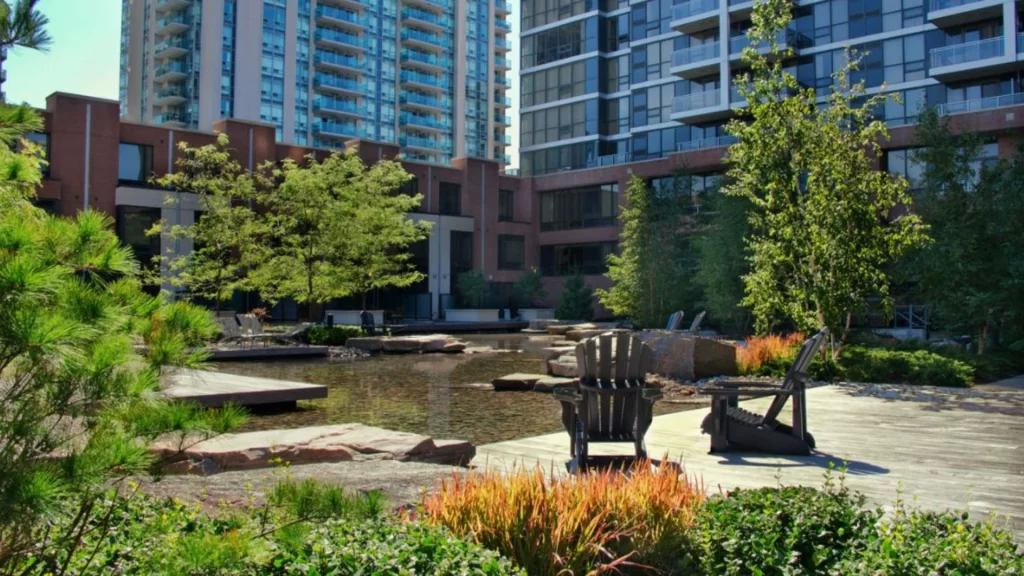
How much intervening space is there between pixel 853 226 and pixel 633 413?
10385 millimetres

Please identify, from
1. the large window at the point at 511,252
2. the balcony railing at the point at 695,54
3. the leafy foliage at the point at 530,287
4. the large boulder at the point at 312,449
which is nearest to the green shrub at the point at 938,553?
the large boulder at the point at 312,449

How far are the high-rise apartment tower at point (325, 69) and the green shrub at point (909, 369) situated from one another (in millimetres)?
70192

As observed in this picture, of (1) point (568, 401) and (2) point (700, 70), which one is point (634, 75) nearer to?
(2) point (700, 70)

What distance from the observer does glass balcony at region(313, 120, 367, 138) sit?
82.9 metres

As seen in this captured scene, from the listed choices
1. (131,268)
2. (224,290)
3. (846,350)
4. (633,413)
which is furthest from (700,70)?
(131,268)

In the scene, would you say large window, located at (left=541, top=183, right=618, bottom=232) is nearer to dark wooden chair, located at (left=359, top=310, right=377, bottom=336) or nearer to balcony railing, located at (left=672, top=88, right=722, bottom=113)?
balcony railing, located at (left=672, top=88, right=722, bottom=113)

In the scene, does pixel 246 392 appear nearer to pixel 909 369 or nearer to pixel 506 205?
pixel 909 369

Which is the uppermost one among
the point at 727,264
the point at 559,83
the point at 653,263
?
the point at 559,83

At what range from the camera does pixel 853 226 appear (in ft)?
49.9

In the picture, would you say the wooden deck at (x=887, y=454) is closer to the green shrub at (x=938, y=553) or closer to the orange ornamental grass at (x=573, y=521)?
the green shrub at (x=938, y=553)

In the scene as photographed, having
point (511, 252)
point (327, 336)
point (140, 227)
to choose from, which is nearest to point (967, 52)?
point (511, 252)

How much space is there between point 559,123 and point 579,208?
7.52 meters

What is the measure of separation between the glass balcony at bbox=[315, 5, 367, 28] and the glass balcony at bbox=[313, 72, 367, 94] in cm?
538

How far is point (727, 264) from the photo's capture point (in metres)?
33.4
